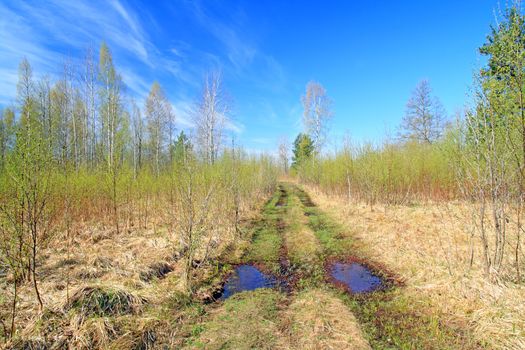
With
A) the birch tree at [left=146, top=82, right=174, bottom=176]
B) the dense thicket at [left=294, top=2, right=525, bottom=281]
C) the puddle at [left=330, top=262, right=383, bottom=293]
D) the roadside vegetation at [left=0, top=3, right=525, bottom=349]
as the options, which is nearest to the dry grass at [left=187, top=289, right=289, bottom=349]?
the roadside vegetation at [left=0, top=3, right=525, bottom=349]

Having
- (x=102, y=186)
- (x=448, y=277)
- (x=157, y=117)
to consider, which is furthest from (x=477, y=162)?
(x=157, y=117)

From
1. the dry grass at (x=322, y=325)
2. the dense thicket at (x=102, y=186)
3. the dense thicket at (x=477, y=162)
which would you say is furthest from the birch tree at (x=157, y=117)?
the dry grass at (x=322, y=325)

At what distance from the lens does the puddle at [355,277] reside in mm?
4934

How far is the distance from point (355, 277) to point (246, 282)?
2.37 m

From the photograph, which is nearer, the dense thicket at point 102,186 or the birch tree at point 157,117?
the dense thicket at point 102,186

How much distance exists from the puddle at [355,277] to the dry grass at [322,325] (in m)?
0.83

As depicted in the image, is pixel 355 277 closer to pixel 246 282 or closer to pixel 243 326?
pixel 246 282

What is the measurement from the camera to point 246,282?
5.36m

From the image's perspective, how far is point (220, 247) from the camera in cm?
743

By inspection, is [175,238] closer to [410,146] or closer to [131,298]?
[131,298]

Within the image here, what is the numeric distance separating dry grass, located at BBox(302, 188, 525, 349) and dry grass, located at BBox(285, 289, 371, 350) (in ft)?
4.59

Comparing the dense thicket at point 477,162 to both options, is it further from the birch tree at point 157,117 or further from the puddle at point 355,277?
the birch tree at point 157,117

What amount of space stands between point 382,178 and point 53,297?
11862 mm

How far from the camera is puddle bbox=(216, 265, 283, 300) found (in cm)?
496
